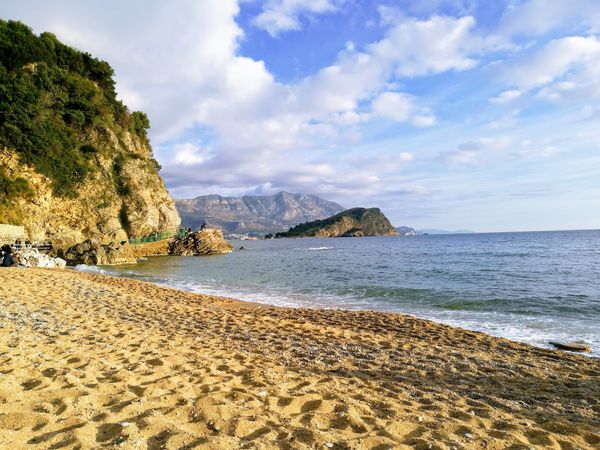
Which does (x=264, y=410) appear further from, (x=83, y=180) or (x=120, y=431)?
(x=83, y=180)

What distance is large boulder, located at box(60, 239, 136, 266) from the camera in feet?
118

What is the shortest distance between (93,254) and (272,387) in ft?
125

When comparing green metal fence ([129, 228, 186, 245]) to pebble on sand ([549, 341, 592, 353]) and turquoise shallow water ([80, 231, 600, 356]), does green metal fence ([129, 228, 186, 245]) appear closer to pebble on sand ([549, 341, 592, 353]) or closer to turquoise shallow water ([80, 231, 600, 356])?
turquoise shallow water ([80, 231, 600, 356])

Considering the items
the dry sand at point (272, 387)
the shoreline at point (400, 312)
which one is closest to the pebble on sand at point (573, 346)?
the shoreline at point (400, 312)

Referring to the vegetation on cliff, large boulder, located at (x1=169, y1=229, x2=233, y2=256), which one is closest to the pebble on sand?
the vegetation on cliff

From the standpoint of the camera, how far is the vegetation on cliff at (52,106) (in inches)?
1527

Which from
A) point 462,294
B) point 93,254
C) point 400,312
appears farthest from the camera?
point 93,254

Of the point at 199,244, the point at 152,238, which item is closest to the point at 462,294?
the point at 152,238

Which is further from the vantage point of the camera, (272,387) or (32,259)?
(32,259)

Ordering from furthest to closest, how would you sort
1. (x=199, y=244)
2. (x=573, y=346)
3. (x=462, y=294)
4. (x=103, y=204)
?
(x=199, y=244), (x=103, y=204), (x=462, y=294), (x=573, y=346)

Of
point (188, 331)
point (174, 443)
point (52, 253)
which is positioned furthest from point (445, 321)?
point (52, 253)

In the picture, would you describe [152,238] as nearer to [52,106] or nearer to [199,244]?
[199,244]

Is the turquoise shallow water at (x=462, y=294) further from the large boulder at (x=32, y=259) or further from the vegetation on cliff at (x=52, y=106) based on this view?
the vegetation on cliff at (x=52, y=106)

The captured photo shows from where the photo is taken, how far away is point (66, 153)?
42938mm
